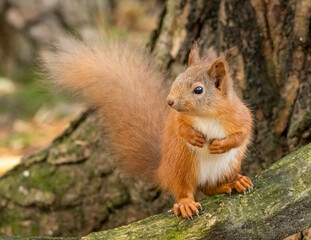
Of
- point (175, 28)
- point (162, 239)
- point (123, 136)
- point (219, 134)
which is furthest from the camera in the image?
point (175, 28)

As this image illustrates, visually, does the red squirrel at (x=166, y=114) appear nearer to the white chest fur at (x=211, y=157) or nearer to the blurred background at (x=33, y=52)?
the white chest fur at (x=211, y=157)

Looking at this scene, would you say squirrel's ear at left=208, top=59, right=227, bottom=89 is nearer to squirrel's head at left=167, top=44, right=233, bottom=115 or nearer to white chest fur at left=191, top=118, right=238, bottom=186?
squirrel's head at left=167, top=44, right=233, bottom=115

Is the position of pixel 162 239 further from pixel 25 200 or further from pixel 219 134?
pixel 25 200

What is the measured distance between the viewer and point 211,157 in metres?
2.04

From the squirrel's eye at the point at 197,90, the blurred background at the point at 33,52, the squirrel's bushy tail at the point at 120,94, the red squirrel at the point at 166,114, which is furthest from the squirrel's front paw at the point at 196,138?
the blurred background at the point at 33,52

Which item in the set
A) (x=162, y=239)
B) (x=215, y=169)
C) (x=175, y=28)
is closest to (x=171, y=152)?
(x=215, y=169)

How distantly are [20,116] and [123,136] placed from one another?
2.79m

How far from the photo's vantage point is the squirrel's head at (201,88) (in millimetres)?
1886

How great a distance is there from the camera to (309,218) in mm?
1868

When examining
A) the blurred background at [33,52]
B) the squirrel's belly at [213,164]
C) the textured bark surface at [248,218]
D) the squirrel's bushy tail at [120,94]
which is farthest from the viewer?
the blurred background at [33,52]

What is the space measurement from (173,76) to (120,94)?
40 centimetres

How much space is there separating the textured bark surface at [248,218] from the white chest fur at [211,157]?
6.5 inches

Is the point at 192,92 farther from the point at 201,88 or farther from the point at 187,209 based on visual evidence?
the point at 187,209

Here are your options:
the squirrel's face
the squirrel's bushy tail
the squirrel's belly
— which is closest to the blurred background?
the squirrel's bushy tail
